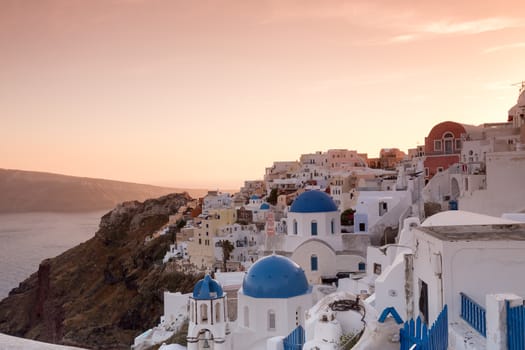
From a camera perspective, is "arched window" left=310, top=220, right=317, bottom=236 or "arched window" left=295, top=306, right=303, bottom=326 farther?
"arched window" left=310, top=220, right=317, bottom=236

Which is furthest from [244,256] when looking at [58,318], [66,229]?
[66,229]

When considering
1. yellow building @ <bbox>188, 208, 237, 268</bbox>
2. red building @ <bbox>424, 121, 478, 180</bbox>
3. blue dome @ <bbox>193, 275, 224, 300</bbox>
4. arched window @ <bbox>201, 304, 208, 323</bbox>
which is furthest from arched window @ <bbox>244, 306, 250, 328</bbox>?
yellow building @ <bbox>188, 208, 237, 268</bbox>

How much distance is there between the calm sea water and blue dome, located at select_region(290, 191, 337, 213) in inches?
2187

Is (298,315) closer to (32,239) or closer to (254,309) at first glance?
(254,309)

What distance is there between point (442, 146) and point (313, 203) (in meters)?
→ 15.1

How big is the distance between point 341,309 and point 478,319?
7.14ft

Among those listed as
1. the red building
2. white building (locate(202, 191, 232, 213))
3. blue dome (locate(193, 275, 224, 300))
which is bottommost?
blue dome (locate(193, 275, 224, 300))

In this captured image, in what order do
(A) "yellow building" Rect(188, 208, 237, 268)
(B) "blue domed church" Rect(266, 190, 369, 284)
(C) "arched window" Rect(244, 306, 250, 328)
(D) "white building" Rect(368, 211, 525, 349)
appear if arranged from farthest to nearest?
1. (A) "yellow building" Rect(188, 208, 237, 268)
2. (B) "blue domed church" Rect(266, 190, 369, 284)
3. (C) "arched window" Rect(244, 306, 250, 328)
4. (D) "white building" Rect(368, 211, 525, 349)

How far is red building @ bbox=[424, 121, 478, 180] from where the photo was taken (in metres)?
33.6

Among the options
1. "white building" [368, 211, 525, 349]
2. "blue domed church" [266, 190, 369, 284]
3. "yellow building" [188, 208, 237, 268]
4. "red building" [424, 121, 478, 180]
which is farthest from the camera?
"yellow building" [188, 208, 237, 268]

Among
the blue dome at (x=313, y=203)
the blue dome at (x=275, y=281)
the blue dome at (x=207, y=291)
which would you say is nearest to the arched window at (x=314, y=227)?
the blue dome at (x=313, y=203)

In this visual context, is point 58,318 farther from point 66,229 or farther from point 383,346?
point 66,229

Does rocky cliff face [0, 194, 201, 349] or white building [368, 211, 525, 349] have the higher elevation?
white building [368, 211, 525, 349]

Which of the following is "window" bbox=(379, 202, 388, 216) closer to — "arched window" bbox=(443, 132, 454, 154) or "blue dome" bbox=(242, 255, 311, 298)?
"arched window" bbox=(443, 132, 454, 154)
